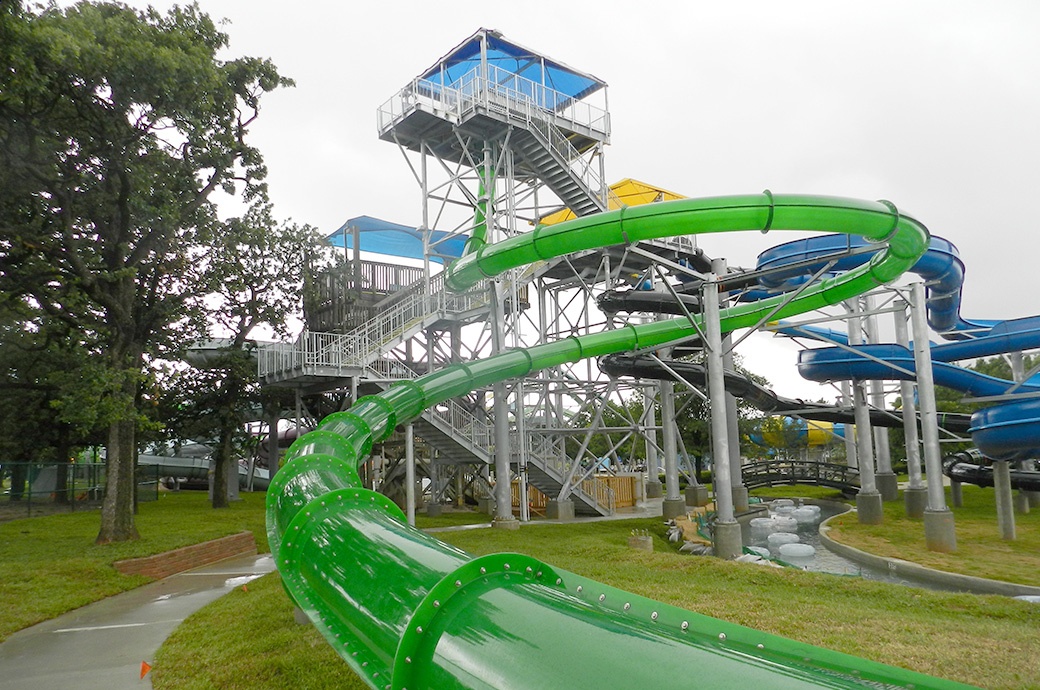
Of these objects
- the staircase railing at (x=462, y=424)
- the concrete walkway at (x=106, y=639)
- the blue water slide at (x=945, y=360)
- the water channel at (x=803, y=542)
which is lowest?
the water channel at (x=803, y=542)

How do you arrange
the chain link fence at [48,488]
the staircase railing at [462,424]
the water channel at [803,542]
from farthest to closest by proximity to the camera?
the chain link fence at [48,488] < the staircase railing at [462,424] < the water channel at [803,542]

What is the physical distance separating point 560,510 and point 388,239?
1805 centimetres

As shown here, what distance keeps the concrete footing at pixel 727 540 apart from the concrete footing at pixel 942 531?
13.2 feet

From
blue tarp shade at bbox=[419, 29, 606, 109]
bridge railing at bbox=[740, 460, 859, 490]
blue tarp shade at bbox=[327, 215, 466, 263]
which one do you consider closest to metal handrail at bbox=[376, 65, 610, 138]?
blue tarp shade at bbox=[419, 29, 606, 109]

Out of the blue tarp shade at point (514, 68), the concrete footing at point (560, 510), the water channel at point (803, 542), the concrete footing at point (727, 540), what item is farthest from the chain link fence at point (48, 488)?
the water channel at point (803, 542)

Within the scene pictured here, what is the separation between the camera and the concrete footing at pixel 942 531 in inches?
557

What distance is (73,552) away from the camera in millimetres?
13141

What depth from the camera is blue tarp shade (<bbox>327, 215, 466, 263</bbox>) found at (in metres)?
31.3

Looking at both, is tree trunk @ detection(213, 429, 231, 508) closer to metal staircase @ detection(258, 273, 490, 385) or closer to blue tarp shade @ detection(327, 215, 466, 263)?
metal staircase @ detection(258, 273, 490, 385)

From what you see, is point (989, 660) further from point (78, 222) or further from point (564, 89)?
point (564, 89)

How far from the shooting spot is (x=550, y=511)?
21.6 m

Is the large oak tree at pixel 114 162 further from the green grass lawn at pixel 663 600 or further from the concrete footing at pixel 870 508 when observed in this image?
the concrete footing at pixel 870 508

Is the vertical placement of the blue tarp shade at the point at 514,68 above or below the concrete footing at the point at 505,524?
above

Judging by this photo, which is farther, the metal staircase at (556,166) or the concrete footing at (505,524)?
the metal staircase at (556,166)
